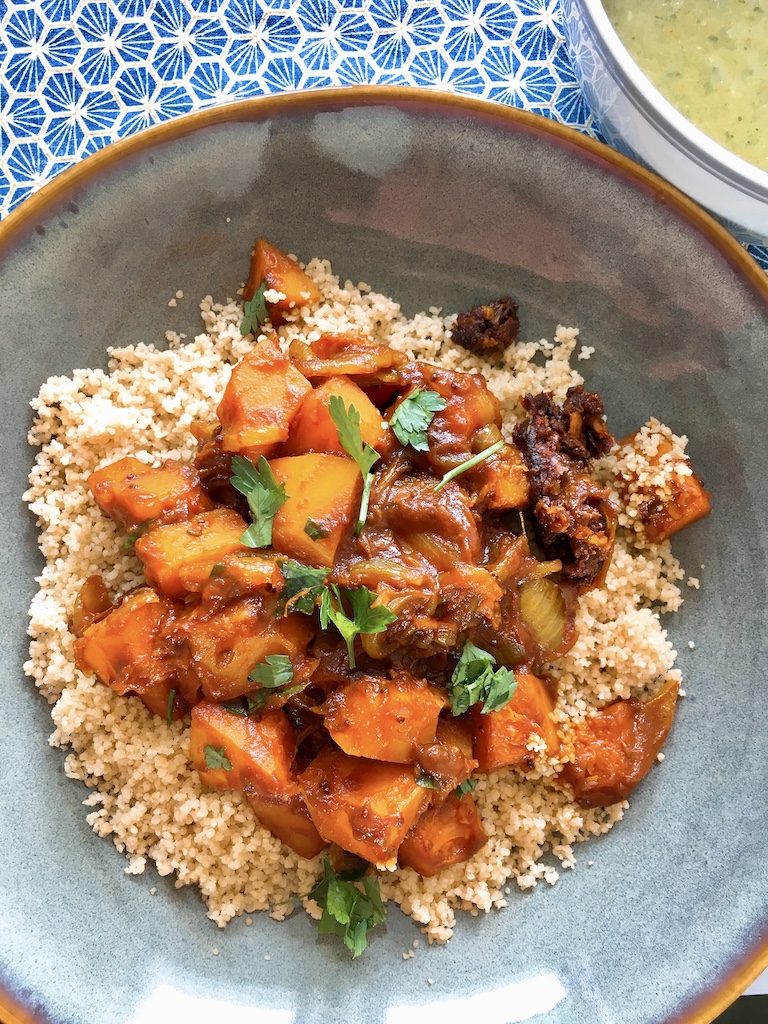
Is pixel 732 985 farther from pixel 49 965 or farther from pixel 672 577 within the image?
pixel 49 965

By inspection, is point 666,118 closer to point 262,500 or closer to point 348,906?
point 262,500

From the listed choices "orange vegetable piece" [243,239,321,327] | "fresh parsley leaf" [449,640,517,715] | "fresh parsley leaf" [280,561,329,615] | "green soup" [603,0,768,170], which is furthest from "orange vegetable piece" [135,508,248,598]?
"green soup" [603,0,768,170]

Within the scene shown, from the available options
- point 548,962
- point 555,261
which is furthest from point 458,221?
point 548,962

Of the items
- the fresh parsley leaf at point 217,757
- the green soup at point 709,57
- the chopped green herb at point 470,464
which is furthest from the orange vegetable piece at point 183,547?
the green soup at point 709,57

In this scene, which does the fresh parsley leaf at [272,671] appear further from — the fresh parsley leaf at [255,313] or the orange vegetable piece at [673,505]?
the orange vegetable piece at [673,505]

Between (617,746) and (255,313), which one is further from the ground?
(255,313)

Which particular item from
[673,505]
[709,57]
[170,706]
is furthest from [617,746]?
[709,57]
